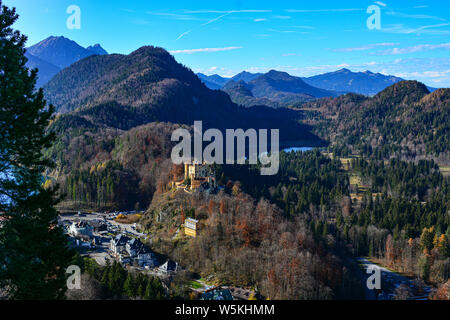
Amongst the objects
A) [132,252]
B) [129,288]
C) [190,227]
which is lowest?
[132,252]

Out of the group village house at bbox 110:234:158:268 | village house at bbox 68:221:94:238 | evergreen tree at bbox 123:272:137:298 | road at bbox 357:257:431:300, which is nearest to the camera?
evergreen tree at bbox 123:272:137:298

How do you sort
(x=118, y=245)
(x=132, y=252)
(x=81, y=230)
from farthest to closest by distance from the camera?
(x=81, y=230) < (x=118, y=245) < (x=132, y=252)

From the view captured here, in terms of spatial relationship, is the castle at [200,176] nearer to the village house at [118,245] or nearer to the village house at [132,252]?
the village house at [118,245]

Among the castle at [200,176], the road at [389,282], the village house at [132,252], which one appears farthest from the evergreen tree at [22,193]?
the castle at [200,176]

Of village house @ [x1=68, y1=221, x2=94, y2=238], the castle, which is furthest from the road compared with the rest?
village house @ [x1=68, y1=221, x2=94, y2=238]

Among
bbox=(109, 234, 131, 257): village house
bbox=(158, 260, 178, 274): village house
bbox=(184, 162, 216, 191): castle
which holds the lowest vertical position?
bbox=(158, 260, 178, 274): village house

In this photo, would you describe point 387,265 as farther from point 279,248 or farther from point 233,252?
point 233,252

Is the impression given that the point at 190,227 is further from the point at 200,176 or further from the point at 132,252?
the point at 200,176

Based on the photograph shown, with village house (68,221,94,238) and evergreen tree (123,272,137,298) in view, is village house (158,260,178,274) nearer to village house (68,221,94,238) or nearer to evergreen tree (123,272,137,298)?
evergreen tree (123,272,137,298)

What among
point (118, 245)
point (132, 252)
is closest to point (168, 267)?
point (132, 252)
